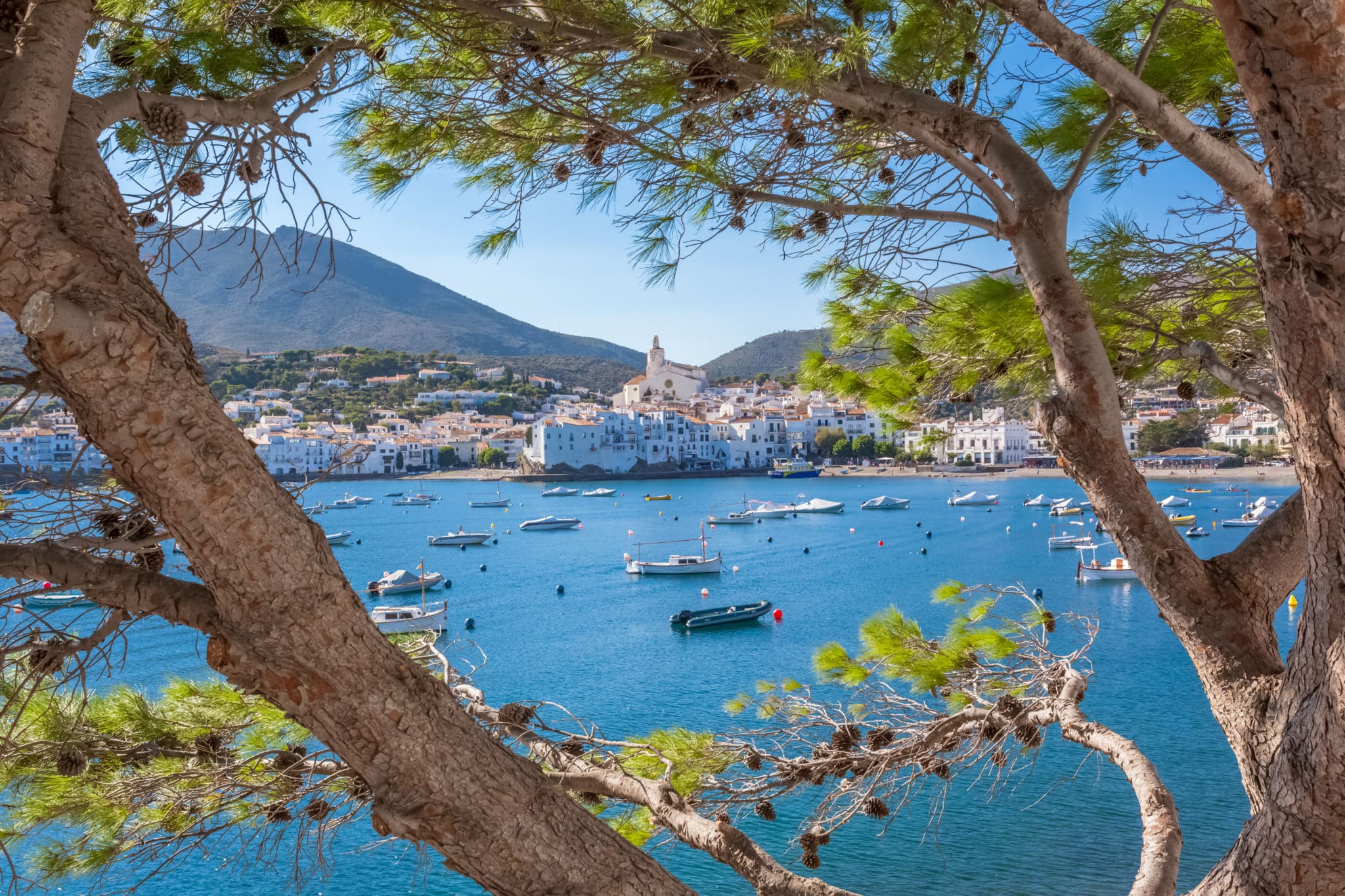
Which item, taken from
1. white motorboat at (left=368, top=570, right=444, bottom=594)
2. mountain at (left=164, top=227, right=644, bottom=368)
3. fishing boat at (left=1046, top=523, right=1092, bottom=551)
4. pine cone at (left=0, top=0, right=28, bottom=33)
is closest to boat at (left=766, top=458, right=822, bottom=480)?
fishing boat at (left=1046, top=523, right=1092, bottom=551)

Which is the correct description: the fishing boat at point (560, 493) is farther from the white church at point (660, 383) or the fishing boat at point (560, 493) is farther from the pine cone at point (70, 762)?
the pine cone at point (70, 762)

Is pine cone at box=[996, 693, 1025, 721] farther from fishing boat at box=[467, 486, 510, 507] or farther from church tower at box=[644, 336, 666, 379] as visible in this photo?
church tower at box=[644, 336, 666, 379]

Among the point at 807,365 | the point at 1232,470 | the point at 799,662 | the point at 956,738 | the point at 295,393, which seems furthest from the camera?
the point at 295,393

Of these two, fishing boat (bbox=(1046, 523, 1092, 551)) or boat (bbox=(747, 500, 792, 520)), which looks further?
boat (bbox=(747, 500, 792, 520))

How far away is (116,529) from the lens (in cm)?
115

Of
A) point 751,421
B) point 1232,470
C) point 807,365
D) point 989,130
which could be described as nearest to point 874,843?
point 807,365

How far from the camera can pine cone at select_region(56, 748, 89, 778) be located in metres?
1.51

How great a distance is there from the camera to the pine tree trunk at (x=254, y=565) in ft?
2.81

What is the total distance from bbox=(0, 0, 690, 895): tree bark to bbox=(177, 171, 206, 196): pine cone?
1.41 ft

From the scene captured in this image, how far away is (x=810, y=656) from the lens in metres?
16.3

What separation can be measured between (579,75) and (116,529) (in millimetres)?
1063

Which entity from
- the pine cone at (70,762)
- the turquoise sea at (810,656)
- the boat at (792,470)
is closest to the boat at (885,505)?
the turquoise sea at (810,656)

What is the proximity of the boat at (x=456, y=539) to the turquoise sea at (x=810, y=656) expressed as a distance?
0.58 m

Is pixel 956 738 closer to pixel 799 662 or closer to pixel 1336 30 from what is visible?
pixel 1336 30
